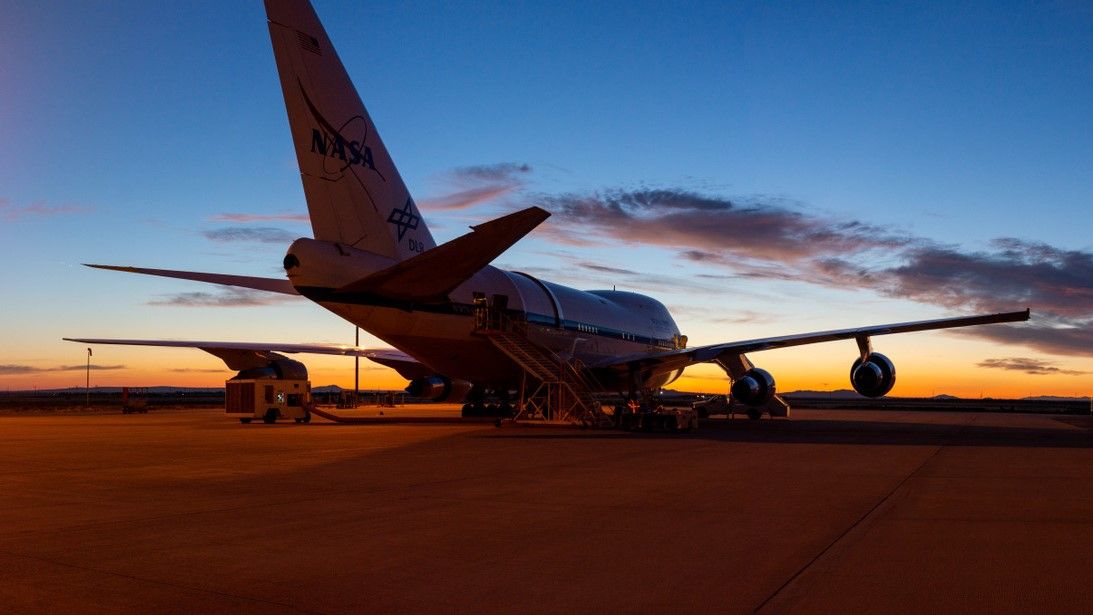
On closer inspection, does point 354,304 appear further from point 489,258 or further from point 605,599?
point 605,599

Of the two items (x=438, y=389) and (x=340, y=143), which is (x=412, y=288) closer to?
(x=340, y=143)

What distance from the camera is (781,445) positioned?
1959cm

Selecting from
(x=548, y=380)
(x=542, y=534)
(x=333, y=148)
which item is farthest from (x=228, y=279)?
(x=542, y=534)

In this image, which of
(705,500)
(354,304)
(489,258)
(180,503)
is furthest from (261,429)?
(705,500)

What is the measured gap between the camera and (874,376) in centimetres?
2781

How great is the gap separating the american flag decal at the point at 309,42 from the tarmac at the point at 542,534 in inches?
350

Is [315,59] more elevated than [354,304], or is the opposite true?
[315,59]

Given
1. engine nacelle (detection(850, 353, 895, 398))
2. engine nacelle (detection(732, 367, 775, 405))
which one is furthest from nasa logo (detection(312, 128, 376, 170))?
engine nacelle (detection(850, 353, 895, 398))

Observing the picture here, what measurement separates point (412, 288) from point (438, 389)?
1213cm

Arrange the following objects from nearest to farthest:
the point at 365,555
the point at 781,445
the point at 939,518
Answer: the point at 365,555
the point at 939,518
the point at 781,445

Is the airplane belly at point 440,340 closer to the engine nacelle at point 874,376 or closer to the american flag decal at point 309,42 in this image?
the american flag decal at point 309,42

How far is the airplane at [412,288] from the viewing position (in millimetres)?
19734

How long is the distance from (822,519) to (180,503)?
6.56 metres

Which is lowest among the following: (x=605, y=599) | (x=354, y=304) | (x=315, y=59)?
(x=605, y=599)
